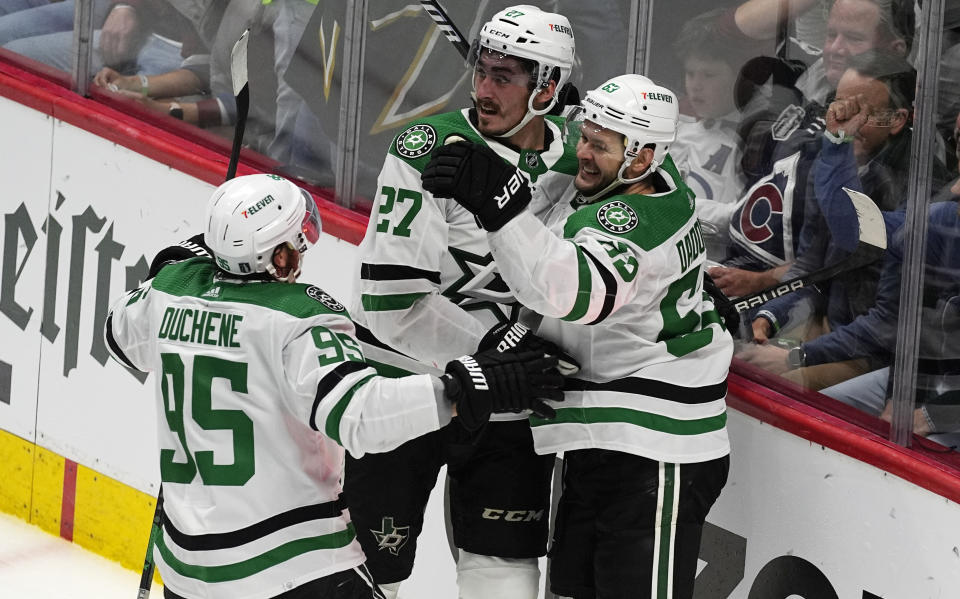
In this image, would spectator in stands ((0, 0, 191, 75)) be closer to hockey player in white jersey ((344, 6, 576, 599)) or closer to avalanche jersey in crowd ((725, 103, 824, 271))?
hockey player in white jersey ((344, 6, 576, 599))

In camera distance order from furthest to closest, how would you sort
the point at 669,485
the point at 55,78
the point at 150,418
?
the point at 55,78, the point at 150,418, the point at 669,485

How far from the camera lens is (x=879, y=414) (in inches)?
111

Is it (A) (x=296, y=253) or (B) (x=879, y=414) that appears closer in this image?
(A) (x=296, y=253)

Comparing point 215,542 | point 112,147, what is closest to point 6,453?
point 112,147

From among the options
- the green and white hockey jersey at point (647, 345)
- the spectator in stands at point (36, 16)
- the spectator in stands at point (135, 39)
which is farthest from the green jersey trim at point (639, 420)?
the spectator in stands at point (36, 16)

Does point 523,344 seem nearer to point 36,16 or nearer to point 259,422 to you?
point 259,422

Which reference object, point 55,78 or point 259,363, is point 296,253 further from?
point 55,78

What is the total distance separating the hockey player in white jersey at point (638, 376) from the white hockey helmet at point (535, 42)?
12 cm

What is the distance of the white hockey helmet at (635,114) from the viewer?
250 centimetres

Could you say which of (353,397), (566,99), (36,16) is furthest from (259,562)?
→ (36,16)

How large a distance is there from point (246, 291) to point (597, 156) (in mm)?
650

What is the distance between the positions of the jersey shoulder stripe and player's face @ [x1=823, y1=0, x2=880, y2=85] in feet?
3.55

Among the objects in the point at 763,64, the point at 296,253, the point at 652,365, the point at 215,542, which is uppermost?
the point at 763,64

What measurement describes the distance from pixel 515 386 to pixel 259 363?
404 mm
